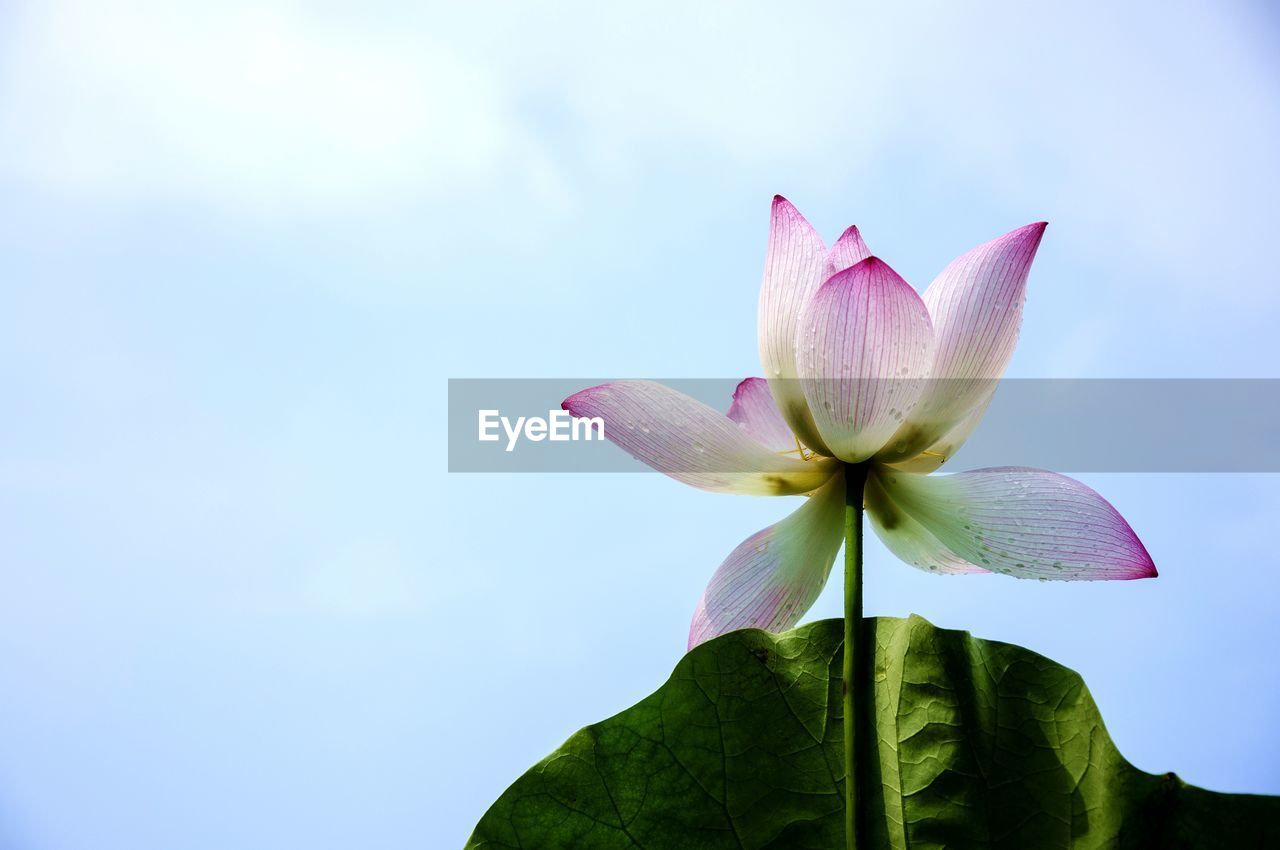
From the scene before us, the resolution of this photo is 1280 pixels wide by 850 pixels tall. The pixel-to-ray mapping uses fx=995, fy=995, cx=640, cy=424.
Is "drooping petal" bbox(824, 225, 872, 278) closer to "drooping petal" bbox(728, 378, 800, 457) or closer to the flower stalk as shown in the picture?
"drooping petal" bbox(728, 378, 800, 457)

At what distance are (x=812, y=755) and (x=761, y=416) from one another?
24cm

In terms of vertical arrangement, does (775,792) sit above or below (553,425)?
below

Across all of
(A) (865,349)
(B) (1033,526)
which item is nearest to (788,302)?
(A) (865,349)

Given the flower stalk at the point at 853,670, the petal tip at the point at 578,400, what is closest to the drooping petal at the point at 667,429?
the petal tip at the point at 578,400

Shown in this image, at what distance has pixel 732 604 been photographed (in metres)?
0.65

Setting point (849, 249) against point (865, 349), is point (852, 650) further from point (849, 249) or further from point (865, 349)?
point (849, 249)

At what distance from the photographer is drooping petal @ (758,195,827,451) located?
0.62 metres

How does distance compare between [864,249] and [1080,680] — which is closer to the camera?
[1080,680]

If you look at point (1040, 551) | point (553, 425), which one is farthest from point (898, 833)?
point (553, 425)

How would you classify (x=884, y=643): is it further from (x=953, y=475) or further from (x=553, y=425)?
(x=553, y=425)

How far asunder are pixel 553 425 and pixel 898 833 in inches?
13.6

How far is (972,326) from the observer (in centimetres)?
58

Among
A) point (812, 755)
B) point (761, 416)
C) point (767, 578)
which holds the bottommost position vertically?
point (812, 755)

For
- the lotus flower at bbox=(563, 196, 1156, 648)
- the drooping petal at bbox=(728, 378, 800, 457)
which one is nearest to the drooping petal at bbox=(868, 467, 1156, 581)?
the lotus flower at bbox=(563, 196, 1156, 648)
